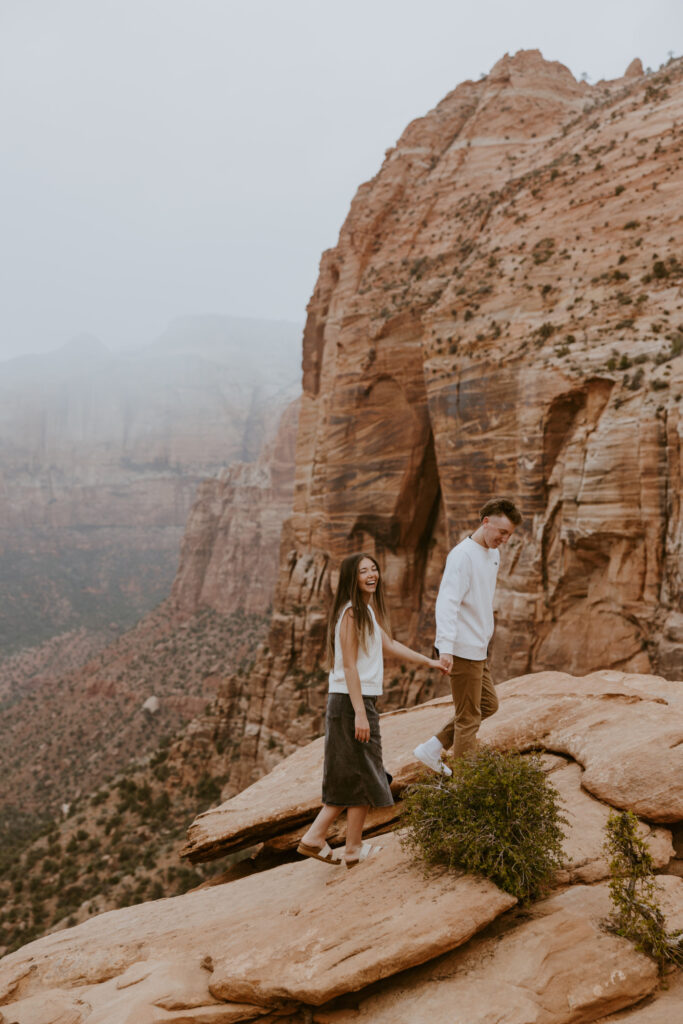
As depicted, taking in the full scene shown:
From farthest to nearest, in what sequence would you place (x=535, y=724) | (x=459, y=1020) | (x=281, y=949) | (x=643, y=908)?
(x=535, y=724) < (x=281, y=949) < (x=643, y=908) < (x=459, y=1020)

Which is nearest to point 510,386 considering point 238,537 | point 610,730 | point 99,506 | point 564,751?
point 610,730

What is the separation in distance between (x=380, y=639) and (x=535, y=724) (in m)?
3.32

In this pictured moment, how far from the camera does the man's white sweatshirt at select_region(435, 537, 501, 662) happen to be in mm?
5820

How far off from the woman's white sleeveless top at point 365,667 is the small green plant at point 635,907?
205cm

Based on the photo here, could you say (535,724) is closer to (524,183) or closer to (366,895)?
(366,895)

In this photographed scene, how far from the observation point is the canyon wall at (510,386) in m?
18.8

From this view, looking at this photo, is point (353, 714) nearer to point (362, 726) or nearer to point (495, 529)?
point (362, 726)

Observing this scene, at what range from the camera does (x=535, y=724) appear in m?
7.90

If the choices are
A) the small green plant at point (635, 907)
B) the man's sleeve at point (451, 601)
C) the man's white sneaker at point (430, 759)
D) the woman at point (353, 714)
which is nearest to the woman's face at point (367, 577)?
the woman at point (353, 714)

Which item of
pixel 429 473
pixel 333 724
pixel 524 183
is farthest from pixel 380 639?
pixel 524 183

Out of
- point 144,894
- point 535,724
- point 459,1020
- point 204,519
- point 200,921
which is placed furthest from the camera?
point 204,519

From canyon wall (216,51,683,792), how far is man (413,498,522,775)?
1289 centimetres

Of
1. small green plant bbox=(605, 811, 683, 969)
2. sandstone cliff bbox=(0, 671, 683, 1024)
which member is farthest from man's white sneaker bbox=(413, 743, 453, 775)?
small green plant bbox=(605, 811, 683, 969)

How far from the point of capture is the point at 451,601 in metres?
5.83
